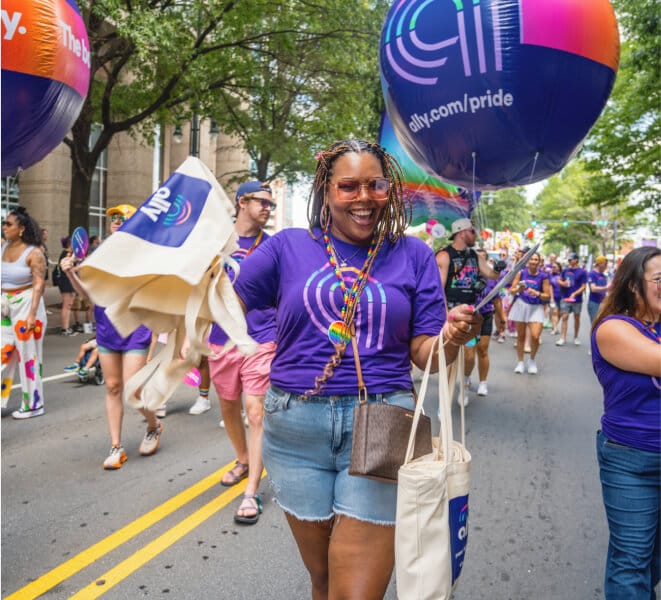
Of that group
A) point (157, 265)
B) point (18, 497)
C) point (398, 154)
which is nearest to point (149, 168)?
point (398, 154)

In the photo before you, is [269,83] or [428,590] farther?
[269,83]

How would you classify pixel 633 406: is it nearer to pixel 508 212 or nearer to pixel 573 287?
pixel 573 287

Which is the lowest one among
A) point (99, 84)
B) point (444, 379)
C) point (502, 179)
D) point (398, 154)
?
point (444, 379)

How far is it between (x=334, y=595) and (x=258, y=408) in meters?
2.27

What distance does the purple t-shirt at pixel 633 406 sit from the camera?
2.46 m

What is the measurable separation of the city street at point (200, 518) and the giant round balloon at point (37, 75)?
2202 millimetres

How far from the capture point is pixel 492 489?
4.49m

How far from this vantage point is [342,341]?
6.64 ft

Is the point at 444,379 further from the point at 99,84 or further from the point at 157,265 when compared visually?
the point at 99,84

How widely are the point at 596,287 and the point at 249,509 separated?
1055 centimetres

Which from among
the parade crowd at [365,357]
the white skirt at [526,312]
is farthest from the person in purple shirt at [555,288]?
the parade crowd at [365,357]

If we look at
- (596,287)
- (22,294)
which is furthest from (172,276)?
(596,287)

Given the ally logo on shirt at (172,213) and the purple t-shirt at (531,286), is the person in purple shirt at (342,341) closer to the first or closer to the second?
the ally logo on shirt at (172,213)

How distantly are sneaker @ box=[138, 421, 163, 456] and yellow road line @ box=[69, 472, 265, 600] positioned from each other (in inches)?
39.1
